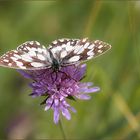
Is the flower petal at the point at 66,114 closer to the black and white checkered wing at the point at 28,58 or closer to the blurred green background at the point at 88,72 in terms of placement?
the black and white checkered wing at the point at 28,58

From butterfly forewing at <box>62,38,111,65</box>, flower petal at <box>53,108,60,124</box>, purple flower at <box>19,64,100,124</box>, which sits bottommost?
flower petal at <box>53,108,60,124</box>

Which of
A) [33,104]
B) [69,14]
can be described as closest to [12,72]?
[33,104]

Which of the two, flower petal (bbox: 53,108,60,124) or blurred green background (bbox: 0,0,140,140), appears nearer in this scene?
flower petal (bbox: 53,108,60,124)

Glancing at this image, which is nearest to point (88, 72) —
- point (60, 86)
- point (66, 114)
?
point (60, 86)

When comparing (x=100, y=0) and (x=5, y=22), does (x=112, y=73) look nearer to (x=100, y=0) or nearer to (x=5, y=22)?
(x=100, y=0)

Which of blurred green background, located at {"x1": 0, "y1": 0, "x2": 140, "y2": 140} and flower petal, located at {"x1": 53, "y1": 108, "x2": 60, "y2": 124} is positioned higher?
blurred green background, located at {"x1": 0, "y1": 0, "x2": 140, "y2": 140}

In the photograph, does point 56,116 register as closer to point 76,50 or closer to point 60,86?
point 60,86

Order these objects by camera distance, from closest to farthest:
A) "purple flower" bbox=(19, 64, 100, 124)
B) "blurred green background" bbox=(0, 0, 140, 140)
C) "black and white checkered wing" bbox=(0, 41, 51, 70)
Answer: "black and white checkered wing" bbox=(0, 41, 51, 70) < "purple flower" bbox=(19, 64, 100, 124) < "blurred green background" bbox=(0, 0, 140, 140)

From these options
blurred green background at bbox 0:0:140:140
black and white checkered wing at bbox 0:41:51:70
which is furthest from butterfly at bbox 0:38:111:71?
blurred green background at bbox 0:0:140:140

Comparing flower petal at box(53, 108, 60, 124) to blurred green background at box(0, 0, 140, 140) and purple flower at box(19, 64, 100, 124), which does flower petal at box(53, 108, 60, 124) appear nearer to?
purple flower at box(19, 64, 100, 124)
